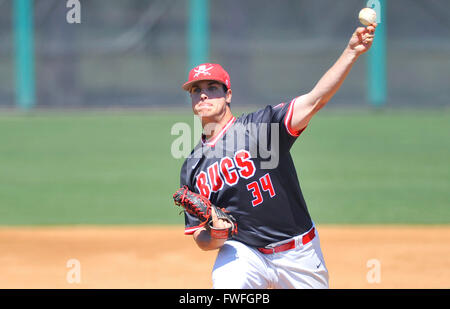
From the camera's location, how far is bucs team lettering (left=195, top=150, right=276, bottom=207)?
11.0ft

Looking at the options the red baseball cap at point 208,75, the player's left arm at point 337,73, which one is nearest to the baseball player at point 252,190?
the red baseball cap at point 208,75

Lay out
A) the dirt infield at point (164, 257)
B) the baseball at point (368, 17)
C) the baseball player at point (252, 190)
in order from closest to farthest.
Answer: the baseball at point (368, 17) < the baseball player at point (252, 190) < the dirt infield at point (164, 257)

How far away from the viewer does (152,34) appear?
1875cm

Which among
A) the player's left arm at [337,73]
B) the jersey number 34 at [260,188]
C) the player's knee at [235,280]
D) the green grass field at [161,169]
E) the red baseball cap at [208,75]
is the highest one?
the green grass field at [161,169]

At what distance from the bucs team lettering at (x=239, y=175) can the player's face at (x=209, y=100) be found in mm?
242

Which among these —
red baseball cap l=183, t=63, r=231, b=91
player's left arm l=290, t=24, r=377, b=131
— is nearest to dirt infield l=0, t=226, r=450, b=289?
red baseball cap l=183, t=63, r=231, b=91

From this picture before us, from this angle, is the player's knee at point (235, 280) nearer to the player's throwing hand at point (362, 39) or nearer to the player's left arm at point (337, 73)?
the player's left arm at point (337, 73)

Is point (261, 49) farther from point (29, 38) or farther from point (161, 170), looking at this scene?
point (161, 170)

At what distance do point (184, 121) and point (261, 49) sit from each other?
4.06 m

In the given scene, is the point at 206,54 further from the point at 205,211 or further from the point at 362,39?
the point at 362,39

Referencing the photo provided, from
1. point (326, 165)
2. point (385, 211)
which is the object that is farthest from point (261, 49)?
point (385, 211)

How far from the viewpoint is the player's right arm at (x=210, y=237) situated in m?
3.22

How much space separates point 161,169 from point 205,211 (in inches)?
305

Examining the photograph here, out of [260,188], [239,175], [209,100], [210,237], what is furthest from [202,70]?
[210,237]
